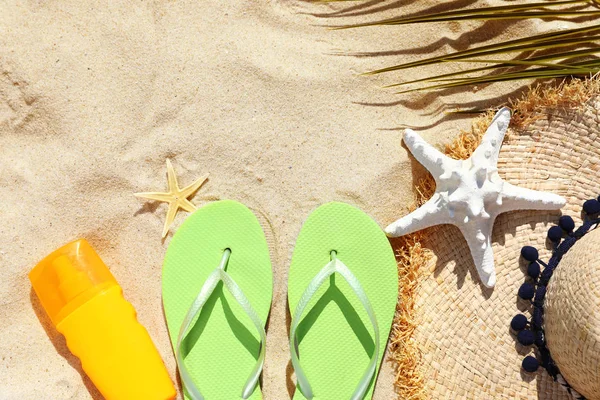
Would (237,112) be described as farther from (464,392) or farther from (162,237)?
(464,392)

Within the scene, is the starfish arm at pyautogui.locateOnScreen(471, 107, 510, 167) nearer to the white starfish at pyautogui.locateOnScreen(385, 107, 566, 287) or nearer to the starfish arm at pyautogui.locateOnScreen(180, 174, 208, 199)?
the white starfish at pyautogui.locateOnScreen(385, 107, 566, 287)

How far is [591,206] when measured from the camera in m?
1.31

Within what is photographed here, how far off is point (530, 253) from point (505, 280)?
→ 0.31 feet

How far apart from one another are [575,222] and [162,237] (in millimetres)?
1060

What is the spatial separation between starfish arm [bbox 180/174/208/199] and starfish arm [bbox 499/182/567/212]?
2.49ft

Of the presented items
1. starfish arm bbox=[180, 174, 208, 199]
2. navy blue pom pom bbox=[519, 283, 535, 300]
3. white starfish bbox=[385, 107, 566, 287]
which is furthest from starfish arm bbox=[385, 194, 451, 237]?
starfish arm bbox=[180, 174, 208, 199]

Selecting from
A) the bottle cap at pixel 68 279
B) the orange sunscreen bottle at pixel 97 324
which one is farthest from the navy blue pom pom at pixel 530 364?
the bottle cap at pixel 68 279

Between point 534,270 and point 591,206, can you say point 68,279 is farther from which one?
point 591,206

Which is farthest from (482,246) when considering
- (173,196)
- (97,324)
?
(97,324)

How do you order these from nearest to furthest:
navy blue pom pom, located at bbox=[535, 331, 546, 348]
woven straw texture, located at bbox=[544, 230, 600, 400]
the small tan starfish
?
woven straw texture, located at bbox=[544, 230, 600, 400]
navy blue pom pom, located at bbox=[535, 331, 546, 348]
the small tan starfish

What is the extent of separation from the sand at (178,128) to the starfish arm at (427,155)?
6 centimetres

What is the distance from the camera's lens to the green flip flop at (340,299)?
143 centimetres

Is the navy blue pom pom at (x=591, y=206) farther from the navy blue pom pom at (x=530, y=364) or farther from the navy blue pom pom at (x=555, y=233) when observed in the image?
the navy blue pom pom at (x=530, y=364)

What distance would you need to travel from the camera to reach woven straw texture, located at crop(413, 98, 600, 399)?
134 cm
